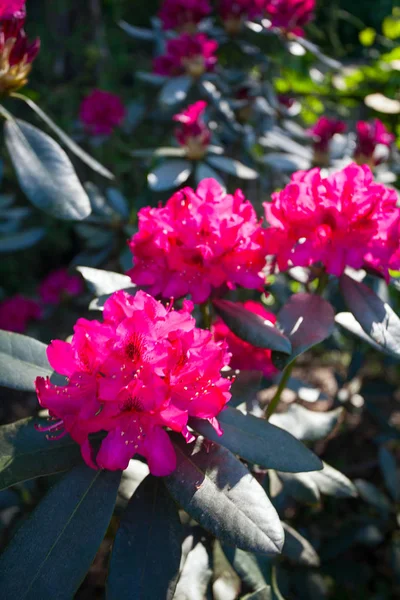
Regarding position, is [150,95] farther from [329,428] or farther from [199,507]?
[199,507]

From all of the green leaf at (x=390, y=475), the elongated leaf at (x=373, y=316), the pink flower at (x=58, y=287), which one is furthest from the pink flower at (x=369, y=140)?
the pink flower at (x=58, y=287)

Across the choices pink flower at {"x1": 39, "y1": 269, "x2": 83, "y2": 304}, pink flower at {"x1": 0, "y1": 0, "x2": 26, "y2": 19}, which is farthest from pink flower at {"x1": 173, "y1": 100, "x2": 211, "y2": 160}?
pink flower at {"x1": 39, "y1": 269, "x2": 83, "y2": 304}

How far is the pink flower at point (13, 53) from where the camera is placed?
104 cm

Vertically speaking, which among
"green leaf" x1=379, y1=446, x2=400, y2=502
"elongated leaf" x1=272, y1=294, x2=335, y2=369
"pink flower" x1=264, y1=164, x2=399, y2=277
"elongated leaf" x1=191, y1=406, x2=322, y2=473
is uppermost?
Result: "pink flower" x1=264, y1=164, x2=399, y2=277

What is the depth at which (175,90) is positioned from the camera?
1.93 m

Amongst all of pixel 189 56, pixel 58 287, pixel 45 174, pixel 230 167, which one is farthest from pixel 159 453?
pixel 58 287

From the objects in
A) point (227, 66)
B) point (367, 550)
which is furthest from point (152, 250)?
point (227, 66)

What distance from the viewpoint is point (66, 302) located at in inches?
119

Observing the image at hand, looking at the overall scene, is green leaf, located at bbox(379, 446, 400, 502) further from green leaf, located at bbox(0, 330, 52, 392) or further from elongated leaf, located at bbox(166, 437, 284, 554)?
green leaf, located at bbox(0, 330, 52, 392)

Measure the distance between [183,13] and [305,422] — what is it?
5.32ft

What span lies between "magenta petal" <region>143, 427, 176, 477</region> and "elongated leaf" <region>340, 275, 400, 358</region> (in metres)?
0.36

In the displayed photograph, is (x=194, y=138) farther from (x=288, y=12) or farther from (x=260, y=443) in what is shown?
(x=260, y=443)

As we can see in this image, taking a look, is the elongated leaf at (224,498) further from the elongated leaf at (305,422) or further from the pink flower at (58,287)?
the pink flower at (58,287)

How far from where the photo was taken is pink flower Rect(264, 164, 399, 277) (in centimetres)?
88
